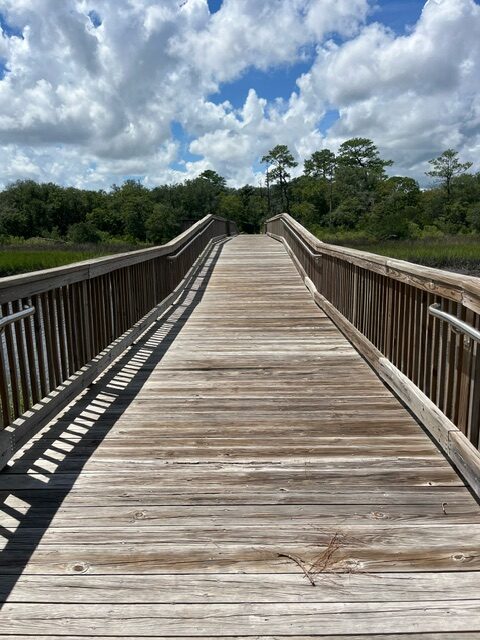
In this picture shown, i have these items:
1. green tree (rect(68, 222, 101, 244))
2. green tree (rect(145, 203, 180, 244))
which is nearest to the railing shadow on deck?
green tree (rect(68, 222, 101, 244))

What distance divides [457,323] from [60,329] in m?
2.78

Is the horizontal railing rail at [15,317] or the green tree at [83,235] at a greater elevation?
the horizontal railing rail at [15,317]

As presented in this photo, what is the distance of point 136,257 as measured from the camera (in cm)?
621

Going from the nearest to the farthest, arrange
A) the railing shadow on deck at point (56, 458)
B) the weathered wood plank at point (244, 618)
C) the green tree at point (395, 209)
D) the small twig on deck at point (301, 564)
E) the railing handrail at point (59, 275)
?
1. the weathered wood plank at point (244, 618)
2. the small twig on deck at point (301, 564)
3. the railing shadow on deck at point (56, 458)
4. the railing handrail at point (59, 275)
5. the green tree at point (395, 209)

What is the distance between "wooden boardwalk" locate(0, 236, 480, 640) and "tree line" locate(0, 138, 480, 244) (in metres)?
55.1

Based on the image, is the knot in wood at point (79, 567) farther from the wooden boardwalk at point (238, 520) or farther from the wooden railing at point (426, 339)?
the wooden railing at point (426, 339)

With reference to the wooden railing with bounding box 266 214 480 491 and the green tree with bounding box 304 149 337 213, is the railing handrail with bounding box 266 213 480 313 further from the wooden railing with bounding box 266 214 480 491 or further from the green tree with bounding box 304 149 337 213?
the green tree with bounding box 304 149 337 213

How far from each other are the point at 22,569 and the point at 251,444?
5.02 feet

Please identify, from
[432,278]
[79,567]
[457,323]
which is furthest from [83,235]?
[79,567]

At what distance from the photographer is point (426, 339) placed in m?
3.62

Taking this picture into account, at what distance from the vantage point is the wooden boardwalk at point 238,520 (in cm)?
187

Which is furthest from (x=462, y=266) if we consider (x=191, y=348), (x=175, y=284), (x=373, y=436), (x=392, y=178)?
(x=392, y=178)

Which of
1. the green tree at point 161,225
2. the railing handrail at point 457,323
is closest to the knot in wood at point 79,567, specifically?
the railing handrail at point 457,323

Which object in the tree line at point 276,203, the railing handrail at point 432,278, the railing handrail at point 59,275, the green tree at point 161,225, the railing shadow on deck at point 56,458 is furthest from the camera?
the green tree at point 161,225
